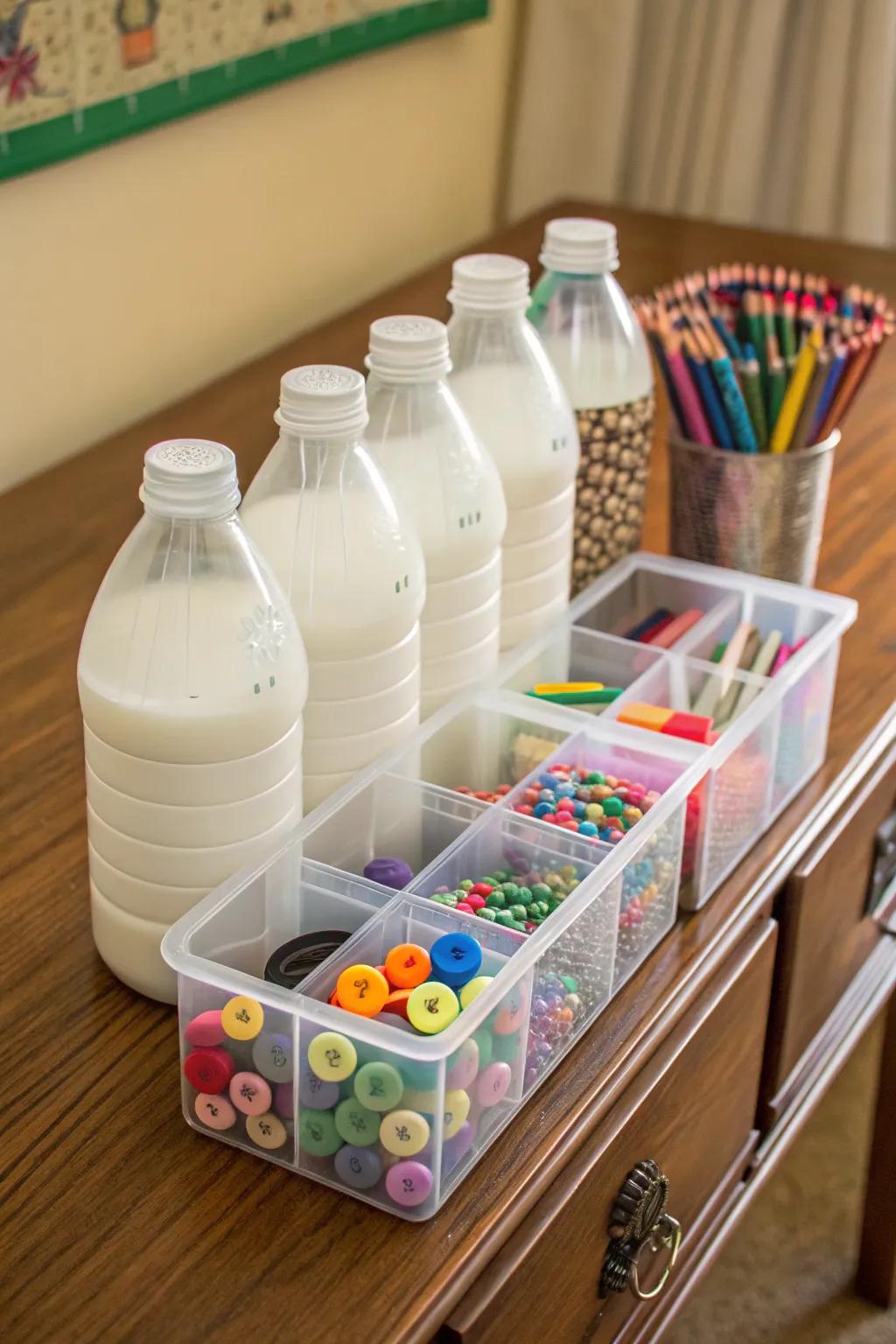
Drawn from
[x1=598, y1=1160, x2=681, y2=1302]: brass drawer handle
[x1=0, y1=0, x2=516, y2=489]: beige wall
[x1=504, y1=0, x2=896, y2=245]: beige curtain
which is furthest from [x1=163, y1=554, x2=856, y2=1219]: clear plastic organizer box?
[x1=504, y1=0, x2=896, y2=245]: beige curtain

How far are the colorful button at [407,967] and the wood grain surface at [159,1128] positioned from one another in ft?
0.27

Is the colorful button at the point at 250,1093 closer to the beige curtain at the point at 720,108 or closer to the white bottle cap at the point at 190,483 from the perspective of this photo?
the white bottle cap at the point at 190,483

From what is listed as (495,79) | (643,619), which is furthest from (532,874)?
(495,79)

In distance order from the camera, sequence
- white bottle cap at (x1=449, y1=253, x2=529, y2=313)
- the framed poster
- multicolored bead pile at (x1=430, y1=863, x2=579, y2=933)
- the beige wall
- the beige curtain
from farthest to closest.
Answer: the beige curtain < the beige wall < the framed poster < white bottle cap at (x1=449, y1=253, x2=529, y2=313) < multicolored bead pile at (x1=430, y1=863, x2=579, y2=933)

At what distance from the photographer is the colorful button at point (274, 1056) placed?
653 millimetres

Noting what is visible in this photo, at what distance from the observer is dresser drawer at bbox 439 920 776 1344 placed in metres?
0.69

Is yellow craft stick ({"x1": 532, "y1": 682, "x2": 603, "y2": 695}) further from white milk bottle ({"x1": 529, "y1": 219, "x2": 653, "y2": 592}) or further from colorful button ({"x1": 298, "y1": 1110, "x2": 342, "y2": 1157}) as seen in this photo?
colorful button ({"x1": 298, "y1": 1110, "x2": 342, "y2": 1157})

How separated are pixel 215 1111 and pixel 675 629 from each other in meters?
0.44

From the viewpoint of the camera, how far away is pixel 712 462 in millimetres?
1053

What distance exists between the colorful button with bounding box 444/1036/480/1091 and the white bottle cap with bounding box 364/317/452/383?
33 centimetres

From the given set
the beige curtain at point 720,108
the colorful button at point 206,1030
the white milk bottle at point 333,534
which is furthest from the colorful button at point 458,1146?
the beige curtain at point 720,108

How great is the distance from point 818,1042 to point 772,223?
52.8 inches

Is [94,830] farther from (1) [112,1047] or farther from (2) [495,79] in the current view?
(2) [495,79]

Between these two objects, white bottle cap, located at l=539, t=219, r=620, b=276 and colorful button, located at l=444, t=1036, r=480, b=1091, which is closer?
colorful button, located at l=444, t=1036, r=480, b=1091
